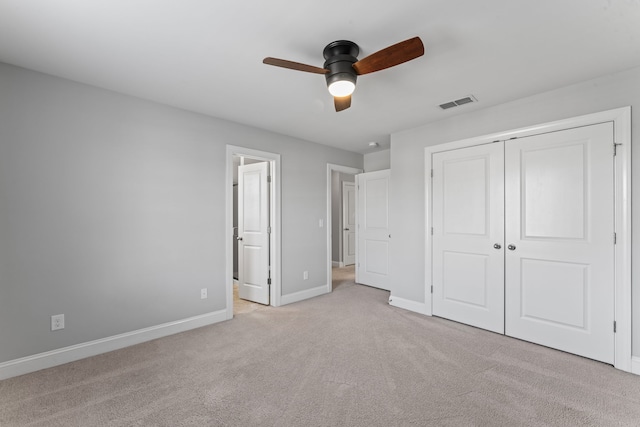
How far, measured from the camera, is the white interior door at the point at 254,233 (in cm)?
418

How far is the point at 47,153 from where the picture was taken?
2.48m

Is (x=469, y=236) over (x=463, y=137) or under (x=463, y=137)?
under

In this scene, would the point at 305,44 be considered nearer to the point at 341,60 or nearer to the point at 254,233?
the point at 341,60

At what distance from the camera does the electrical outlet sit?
2492mm

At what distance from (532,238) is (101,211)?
166 inches

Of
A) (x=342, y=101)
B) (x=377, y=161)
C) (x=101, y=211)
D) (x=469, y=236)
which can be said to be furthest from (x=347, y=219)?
(x=101, y=211)

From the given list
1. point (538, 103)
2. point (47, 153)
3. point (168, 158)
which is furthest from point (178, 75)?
point (538, 103)

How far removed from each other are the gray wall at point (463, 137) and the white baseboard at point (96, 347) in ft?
8.49

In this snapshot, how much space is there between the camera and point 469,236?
11.1 ft

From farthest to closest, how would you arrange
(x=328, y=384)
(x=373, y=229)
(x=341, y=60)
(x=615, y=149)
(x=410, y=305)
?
1. (x=373, y=229)
2. (x=410, y=305)
3. (x=615, y=149)
4. (x=328, y=384)
5. (x=341, y=60)

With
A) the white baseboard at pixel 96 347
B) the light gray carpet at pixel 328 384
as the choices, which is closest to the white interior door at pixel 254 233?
the white baseboard at pixel 96 347

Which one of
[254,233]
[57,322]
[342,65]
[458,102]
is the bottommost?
[57,322]

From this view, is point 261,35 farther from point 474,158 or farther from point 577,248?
point 577,248

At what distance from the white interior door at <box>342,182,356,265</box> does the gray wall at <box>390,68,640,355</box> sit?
9.92 ft
